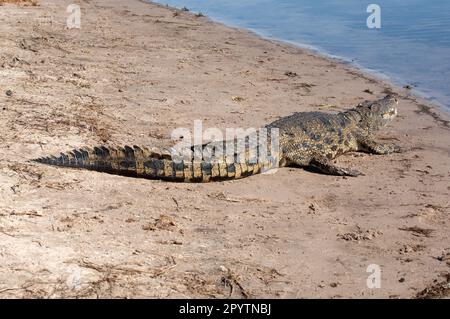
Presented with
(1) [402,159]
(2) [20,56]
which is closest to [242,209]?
(1) [402,159]

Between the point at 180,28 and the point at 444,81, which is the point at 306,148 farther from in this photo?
the point at 180,28

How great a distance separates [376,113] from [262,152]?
2.38 meters

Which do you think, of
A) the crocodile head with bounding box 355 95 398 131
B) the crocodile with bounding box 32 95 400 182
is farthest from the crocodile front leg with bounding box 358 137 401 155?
the crocodile head with bounding box 355 95 398 131

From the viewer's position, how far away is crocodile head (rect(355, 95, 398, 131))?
7889mm

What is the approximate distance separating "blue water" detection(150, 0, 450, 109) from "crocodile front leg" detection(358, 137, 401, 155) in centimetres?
290

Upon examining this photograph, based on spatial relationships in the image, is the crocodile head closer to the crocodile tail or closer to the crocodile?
the crocodile

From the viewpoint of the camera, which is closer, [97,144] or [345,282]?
[345,282]

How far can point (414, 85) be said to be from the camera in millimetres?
11125


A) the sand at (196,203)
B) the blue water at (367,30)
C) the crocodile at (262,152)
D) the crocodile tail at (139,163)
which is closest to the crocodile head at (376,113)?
the crocodile at (262,152)

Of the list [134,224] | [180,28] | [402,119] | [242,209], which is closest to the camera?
[134,224]

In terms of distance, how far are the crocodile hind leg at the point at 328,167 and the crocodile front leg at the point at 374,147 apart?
834 mm

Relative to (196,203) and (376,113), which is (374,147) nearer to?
(376,113)

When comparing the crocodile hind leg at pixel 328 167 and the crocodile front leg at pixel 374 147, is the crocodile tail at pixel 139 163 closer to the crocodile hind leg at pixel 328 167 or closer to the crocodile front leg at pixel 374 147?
the crocodile hind leg at pixel 328 167

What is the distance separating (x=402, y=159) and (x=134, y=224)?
3.85 m
